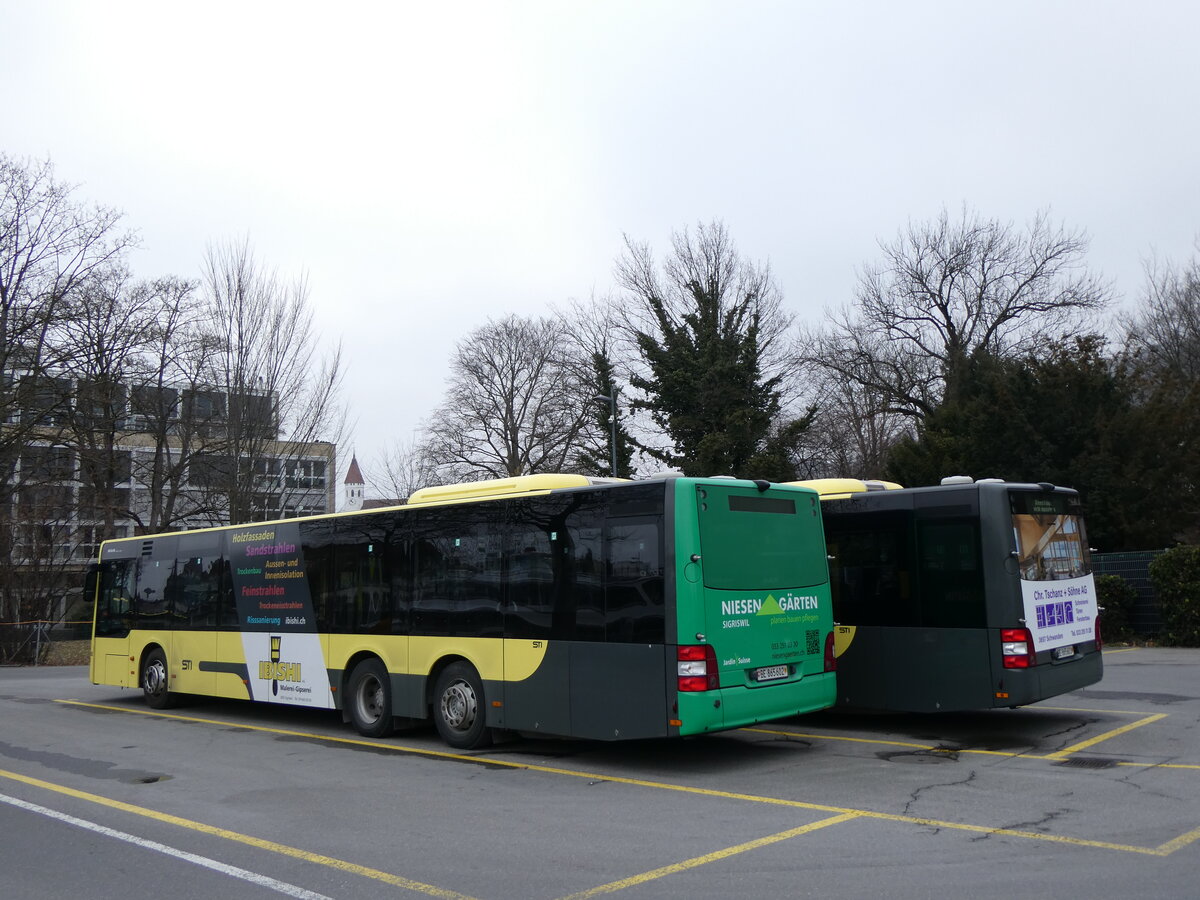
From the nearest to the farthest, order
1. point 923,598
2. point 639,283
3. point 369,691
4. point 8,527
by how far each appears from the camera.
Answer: point 923,598 < point 369,691 < point 8,527 < point 639,283

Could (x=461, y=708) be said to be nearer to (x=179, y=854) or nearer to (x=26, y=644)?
(x=179, y=854)

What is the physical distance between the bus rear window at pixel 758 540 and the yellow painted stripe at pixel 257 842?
159 inches

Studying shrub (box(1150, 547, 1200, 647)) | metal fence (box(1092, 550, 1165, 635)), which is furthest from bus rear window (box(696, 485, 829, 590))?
metal fence (box(1092, 550, 1165, 635))

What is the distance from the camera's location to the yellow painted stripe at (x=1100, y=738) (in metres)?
9.62

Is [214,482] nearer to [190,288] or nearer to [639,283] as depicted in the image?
[190,288]

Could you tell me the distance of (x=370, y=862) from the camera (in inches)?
250

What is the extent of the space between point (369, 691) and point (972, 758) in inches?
269

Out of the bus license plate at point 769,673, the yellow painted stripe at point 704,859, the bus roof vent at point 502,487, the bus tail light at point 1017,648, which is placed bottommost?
the yellow painted stripe at point 704,859

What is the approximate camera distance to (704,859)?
6.24 metres

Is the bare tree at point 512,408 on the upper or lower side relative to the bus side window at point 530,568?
upper

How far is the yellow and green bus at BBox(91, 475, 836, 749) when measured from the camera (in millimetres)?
9070

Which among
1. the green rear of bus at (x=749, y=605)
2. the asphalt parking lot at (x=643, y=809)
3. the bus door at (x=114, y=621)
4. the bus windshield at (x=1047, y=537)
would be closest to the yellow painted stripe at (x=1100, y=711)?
the asphalt parking lot at (x=643, y=809)

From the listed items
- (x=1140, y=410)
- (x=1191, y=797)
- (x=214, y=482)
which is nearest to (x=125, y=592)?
(x=1191, y=797)

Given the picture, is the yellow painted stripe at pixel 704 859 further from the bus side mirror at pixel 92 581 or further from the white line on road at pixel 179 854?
the bus side mirror at pixel 92 581
